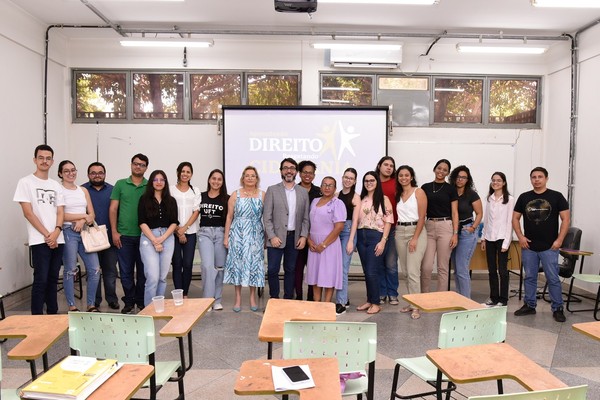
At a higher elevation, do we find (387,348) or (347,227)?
(347,227)

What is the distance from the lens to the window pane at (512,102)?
22.2ft

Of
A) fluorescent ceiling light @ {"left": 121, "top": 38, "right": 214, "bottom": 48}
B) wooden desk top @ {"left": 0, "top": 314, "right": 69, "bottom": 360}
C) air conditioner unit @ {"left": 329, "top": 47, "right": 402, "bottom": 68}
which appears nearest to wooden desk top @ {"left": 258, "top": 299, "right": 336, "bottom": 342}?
→ wooden desk top @ {"left": 0, "top": 314, "right": 69, "bottom": 360}

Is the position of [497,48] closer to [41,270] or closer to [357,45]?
[357,45]

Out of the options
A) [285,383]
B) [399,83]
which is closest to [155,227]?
[285,383]

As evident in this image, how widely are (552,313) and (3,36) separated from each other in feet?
22.7

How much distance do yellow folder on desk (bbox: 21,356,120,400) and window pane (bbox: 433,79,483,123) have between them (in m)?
6.04

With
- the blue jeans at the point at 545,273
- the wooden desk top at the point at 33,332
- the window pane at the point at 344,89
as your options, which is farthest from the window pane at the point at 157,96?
the blue jeans at the point at 545,273

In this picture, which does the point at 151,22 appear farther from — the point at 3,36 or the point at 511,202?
the point at 511,202

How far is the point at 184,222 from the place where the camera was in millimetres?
4773

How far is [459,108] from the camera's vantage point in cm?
676

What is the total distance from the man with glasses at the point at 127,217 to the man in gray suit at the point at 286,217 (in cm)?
135

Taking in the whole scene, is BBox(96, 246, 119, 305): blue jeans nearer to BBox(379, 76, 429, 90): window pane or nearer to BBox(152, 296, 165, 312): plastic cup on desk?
BBox(152, 296, 165, 312): plastic cup on desk

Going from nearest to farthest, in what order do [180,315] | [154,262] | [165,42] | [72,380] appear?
[72,380]
[180,315]
[154,262]
[165,42]

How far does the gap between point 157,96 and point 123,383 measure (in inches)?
224
